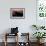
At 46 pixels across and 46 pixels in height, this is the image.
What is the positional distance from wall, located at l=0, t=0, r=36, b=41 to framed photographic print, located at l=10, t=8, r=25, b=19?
139 mm

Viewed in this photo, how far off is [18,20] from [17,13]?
0.33 m

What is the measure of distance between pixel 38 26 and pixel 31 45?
3.63 ft

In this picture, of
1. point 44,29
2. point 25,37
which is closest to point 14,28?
point 25,37

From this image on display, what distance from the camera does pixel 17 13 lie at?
7.73 meters

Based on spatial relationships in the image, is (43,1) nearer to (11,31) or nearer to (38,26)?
(38,26)

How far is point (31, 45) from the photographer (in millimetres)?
7062

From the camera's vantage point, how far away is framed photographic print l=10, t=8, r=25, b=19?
25.3 ft

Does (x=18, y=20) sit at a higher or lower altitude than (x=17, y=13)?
lower

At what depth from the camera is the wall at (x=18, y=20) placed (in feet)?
25.3

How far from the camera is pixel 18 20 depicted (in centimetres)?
779

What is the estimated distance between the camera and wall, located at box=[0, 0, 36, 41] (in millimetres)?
7723

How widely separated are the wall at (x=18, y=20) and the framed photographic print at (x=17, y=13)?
14 cm

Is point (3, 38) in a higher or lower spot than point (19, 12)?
lower

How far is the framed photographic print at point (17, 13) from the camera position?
25.3ft
